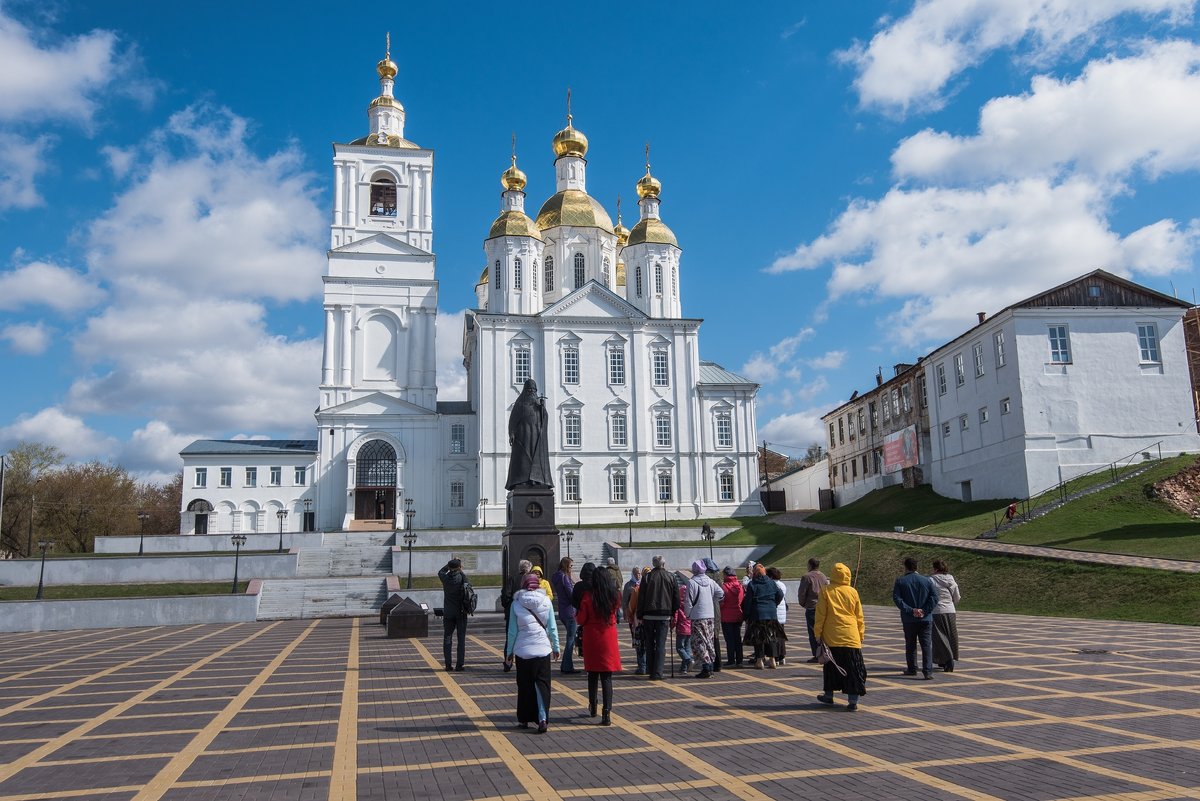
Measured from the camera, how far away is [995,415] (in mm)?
39719

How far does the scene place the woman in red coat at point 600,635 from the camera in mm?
9750

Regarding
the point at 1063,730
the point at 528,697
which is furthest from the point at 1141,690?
the point at 528,697

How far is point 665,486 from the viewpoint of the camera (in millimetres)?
54594

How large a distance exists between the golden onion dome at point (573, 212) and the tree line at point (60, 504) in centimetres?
3292

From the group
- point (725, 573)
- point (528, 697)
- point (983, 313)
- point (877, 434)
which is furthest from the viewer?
point (877, 434)

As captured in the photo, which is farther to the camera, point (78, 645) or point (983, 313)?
point (983, 313)

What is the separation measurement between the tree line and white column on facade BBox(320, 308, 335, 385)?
15.4 m

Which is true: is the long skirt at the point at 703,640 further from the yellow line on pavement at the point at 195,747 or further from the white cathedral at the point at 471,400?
the white cathedral at the point at 471,400

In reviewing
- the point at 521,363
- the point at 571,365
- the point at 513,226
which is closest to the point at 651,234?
the point at 513,226

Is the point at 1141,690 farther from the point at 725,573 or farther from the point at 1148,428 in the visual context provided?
the point at 1148,428

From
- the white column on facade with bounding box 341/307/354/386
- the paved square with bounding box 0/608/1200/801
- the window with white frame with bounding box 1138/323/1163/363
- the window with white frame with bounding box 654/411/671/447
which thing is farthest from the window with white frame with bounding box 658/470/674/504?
the paved square with bounding box 0/608/1200/801

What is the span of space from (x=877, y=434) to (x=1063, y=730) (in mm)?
50781

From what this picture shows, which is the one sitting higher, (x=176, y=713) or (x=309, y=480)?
(x=309, y=480)

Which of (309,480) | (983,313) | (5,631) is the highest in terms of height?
(983,313)
